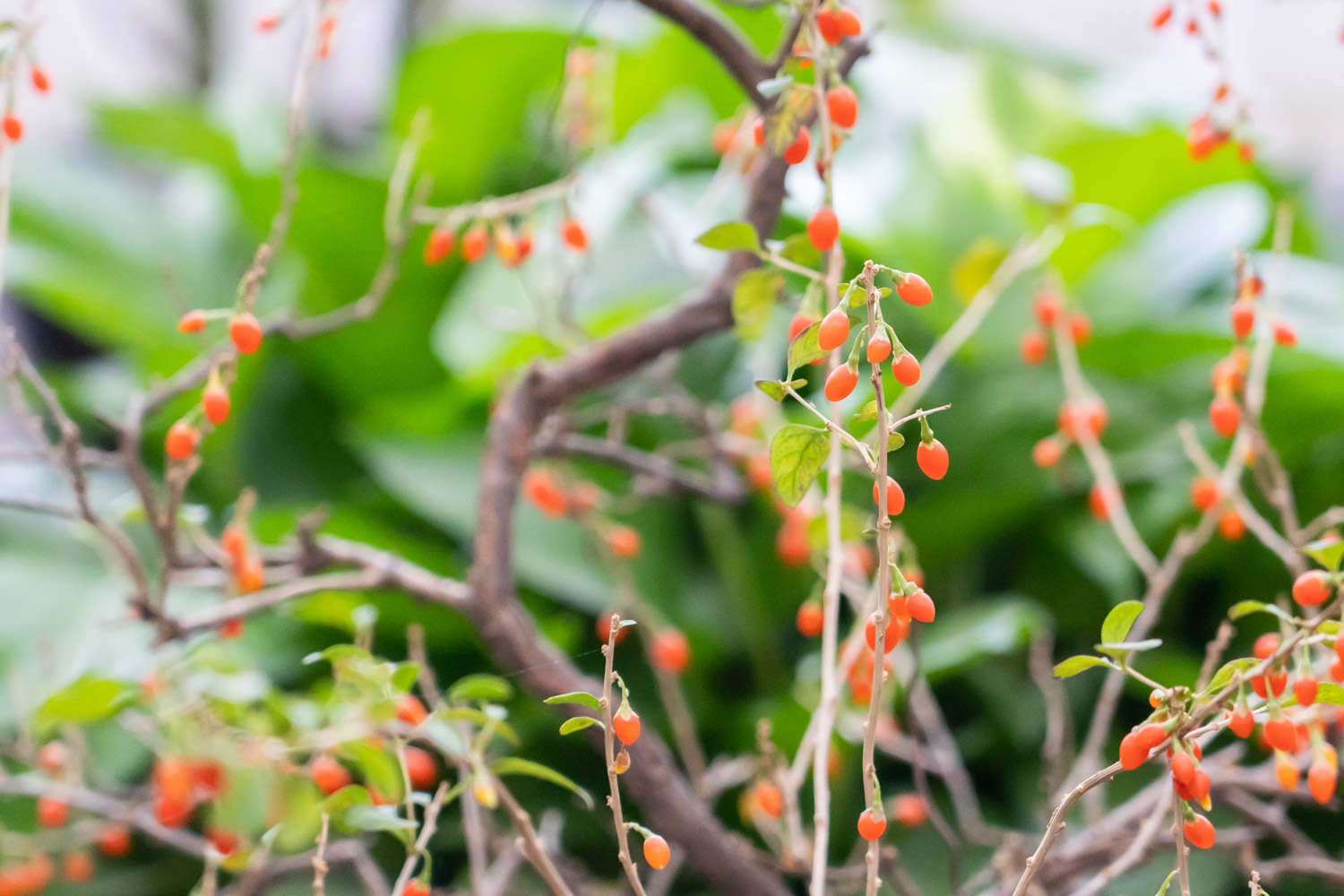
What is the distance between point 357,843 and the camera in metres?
0.57

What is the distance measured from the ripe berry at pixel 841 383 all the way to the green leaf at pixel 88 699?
34 cm

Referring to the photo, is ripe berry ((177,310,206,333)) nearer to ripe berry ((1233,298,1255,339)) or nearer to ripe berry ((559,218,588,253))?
ripe berry ((559,218,588,253))

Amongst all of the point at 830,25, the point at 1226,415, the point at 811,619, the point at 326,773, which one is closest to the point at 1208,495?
the point at 1226,415

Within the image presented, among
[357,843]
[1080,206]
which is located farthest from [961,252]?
[357,843]

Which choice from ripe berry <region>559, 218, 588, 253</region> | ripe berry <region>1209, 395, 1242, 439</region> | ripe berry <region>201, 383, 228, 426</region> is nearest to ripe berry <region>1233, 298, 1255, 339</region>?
ripe berry <region>1209, 395, 1242, 439</region>

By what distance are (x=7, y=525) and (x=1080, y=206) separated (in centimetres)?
105

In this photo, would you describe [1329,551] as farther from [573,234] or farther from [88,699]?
[88,699]

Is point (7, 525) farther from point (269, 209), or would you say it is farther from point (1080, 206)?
point (1080, 206)

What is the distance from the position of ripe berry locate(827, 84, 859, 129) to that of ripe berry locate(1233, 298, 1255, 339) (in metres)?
0.20

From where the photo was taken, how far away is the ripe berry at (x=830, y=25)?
32 cm

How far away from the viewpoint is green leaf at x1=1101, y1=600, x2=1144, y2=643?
26 centimetres

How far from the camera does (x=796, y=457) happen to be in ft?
0.89

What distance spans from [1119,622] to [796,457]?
94 millimetres

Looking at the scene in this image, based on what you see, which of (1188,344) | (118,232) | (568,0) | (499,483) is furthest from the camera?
(568,0)
